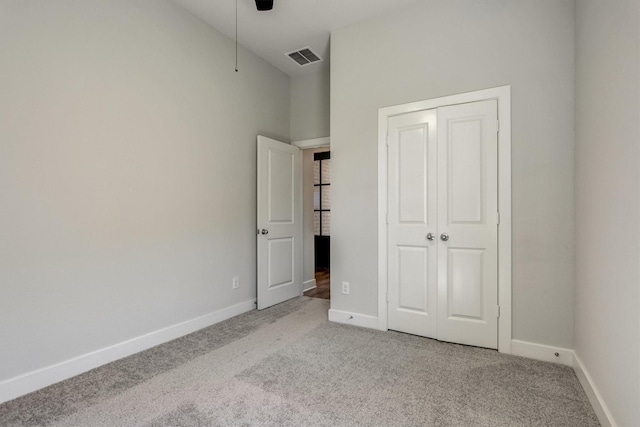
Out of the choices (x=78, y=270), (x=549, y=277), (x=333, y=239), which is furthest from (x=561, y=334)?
(x=78, y=270)

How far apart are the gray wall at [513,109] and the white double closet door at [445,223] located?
6.5 inches

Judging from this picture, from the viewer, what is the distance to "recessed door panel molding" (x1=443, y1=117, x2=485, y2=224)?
256cm

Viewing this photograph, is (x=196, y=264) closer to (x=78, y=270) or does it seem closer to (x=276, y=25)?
(x=78, y=270)

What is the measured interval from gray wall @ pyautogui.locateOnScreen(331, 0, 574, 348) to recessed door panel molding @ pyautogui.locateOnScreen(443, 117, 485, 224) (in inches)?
9.7

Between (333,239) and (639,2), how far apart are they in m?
2.54

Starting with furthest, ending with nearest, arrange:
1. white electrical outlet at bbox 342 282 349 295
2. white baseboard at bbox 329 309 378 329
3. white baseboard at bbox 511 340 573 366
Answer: white electrical outlet at bbox 342 282 349 295 < white baseboard at bbox 329 309 378 329 < white baseboard at bbox 511 340 573 366

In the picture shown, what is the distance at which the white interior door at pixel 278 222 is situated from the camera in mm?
3666

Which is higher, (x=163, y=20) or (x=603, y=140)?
(x=163, y=20)

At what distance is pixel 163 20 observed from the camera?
109 inches

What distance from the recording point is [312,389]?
6.39 feet

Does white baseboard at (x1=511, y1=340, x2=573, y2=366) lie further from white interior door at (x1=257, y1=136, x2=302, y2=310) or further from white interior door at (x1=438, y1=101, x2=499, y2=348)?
white interior door at (x1=257, y1=136, x2=302, y2=310)

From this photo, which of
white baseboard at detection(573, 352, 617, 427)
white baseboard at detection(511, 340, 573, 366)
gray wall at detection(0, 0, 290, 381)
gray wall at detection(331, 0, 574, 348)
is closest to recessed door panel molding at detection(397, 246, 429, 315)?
gray wall at detection(331, 0, 574, 348)

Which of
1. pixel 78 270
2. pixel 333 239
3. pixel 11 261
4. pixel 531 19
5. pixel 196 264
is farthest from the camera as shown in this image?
pixel 333 239

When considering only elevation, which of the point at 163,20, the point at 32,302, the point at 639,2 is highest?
the point at 163,20
